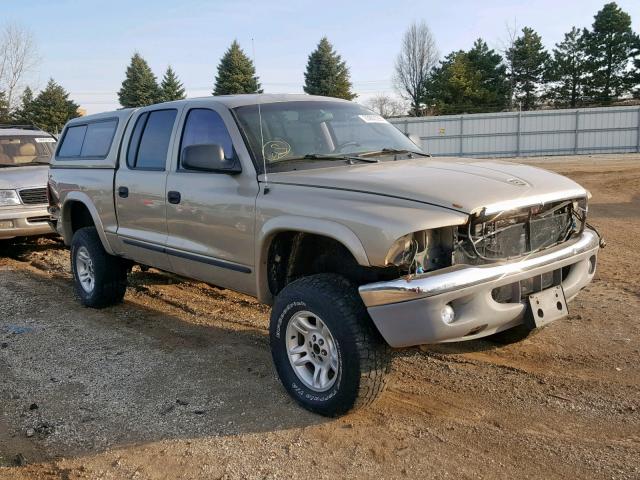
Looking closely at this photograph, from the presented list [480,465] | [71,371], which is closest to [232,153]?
[71,371]

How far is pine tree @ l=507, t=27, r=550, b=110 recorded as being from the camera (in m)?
49.1

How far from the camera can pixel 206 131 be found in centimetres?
465

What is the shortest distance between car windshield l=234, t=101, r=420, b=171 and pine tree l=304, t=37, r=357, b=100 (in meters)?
48.2

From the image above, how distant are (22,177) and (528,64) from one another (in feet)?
155

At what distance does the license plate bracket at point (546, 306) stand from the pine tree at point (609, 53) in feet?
158

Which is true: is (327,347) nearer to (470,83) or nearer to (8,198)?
(8,198)

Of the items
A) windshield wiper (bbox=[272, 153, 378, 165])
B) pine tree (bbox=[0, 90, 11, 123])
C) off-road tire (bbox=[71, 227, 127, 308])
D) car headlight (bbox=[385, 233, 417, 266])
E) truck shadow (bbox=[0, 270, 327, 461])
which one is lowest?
truck shadow (bbox=[0, 270, 327, 461])

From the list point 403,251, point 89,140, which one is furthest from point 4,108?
point 403,251

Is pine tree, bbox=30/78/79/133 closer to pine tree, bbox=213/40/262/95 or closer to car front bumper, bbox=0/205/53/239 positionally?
pine tree, bbox=213/40/262/95

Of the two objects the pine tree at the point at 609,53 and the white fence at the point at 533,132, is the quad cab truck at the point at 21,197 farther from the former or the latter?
the pine tree at the point at 609,53

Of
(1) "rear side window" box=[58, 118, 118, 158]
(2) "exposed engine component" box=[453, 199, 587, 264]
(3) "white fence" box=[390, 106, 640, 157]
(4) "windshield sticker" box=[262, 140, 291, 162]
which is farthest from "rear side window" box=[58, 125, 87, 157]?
(3) "white fence" box=[390, 106, 640, 157]

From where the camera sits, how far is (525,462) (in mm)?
3158

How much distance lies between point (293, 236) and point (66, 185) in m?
3.49

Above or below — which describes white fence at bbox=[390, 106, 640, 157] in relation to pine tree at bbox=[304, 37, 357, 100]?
below
